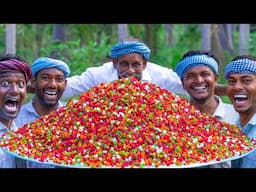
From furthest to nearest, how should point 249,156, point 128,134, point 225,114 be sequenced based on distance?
point 225,114 < point 249,156 < point 128,134

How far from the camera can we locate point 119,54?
12.2ft

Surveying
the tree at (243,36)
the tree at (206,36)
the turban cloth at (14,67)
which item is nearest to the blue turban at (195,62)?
the turban cloth at (14,67)

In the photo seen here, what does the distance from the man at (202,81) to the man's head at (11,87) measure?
981mm

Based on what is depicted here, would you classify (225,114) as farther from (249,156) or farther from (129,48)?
(129,48)

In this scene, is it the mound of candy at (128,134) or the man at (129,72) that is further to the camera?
the man at (129,72)

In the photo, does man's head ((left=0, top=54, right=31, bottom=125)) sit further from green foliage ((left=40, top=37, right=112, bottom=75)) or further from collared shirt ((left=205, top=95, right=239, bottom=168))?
green foliage ((left=40, top=37, right=112, bottom=75))

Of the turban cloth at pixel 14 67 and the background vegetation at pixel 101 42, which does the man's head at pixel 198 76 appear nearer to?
the turban cloth at pixel 14 67

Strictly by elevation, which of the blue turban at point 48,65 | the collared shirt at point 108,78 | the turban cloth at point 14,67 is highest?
the collared shirt at point 108,78

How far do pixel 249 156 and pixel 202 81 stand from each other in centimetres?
61

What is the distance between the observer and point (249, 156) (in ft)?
9.37

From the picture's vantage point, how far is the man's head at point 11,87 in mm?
2994

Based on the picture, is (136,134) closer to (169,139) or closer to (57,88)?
(169,139)

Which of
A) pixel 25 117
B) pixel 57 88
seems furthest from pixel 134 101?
pixel 25 117

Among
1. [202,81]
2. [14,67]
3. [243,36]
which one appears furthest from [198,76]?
[243,36]
